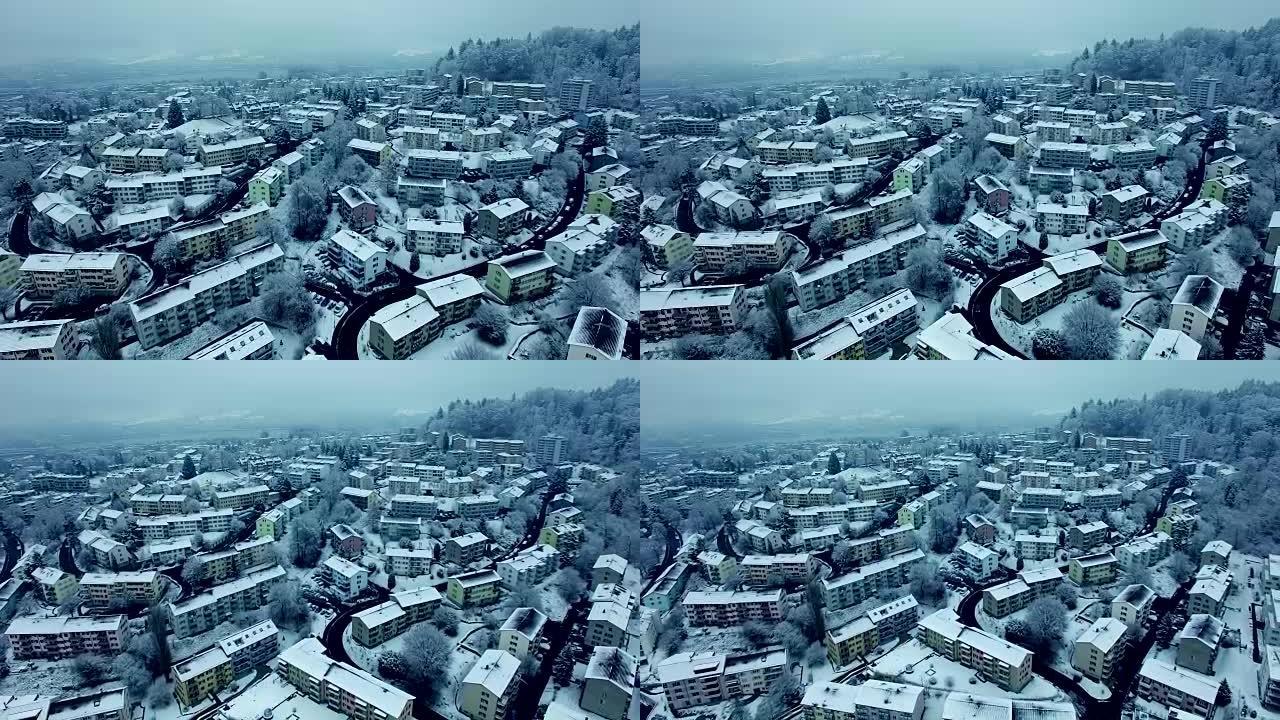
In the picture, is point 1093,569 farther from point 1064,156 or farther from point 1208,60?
point 1208,60

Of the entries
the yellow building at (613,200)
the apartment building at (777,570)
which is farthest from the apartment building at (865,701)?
the yellow building at (613,200)

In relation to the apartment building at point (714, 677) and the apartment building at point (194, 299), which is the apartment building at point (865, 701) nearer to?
the apartment building at point (714, 677)

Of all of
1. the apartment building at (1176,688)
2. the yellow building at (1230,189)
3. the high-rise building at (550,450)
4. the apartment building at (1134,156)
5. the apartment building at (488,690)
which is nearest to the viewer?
the apartment building at (1176,688)

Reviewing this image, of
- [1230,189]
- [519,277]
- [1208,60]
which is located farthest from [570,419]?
[1208,60]

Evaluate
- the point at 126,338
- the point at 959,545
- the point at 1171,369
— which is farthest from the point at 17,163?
the point at 1171,369

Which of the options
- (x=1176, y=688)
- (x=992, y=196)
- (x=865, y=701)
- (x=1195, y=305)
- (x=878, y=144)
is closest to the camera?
(x=1176, y=688)

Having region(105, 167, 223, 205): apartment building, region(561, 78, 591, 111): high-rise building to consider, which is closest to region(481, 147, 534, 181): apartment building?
region(561, 78, 591, 111): high-rise building
